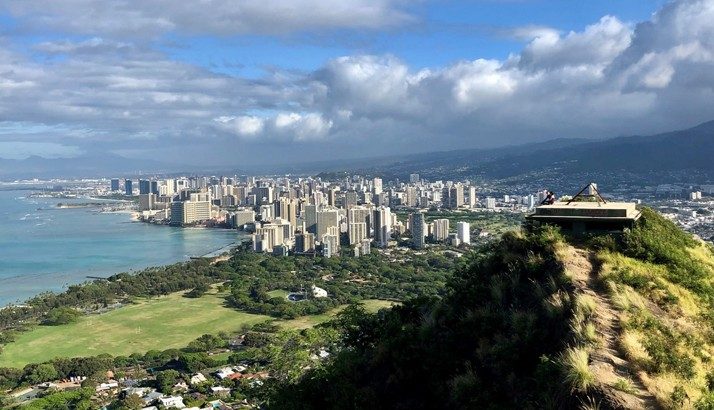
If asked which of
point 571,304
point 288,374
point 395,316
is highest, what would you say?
point 571,304

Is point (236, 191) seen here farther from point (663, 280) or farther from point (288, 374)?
point (663, 280)

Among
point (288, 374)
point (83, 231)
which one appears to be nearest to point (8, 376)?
point (288, 374)

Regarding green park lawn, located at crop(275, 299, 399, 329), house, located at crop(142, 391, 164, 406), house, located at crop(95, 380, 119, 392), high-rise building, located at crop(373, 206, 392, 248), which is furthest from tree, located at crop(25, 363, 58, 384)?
high-rise building, located at crop(373, 206, 392, 248)

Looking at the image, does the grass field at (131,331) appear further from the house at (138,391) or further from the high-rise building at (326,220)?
the high-rise building at (326,220)

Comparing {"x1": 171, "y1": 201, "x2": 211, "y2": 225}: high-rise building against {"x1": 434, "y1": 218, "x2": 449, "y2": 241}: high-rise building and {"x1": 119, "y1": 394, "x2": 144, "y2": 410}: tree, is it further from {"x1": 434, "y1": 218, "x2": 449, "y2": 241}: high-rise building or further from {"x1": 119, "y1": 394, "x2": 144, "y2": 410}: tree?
{"x1": 119, "y1": 394, "x2": 144, "y2": 410}: tree

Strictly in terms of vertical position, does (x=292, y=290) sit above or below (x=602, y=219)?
below

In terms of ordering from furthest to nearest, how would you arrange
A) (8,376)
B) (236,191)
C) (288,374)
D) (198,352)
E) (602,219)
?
(236,191) → (198,352) → (8,376) → (288,374) → (602,219)
